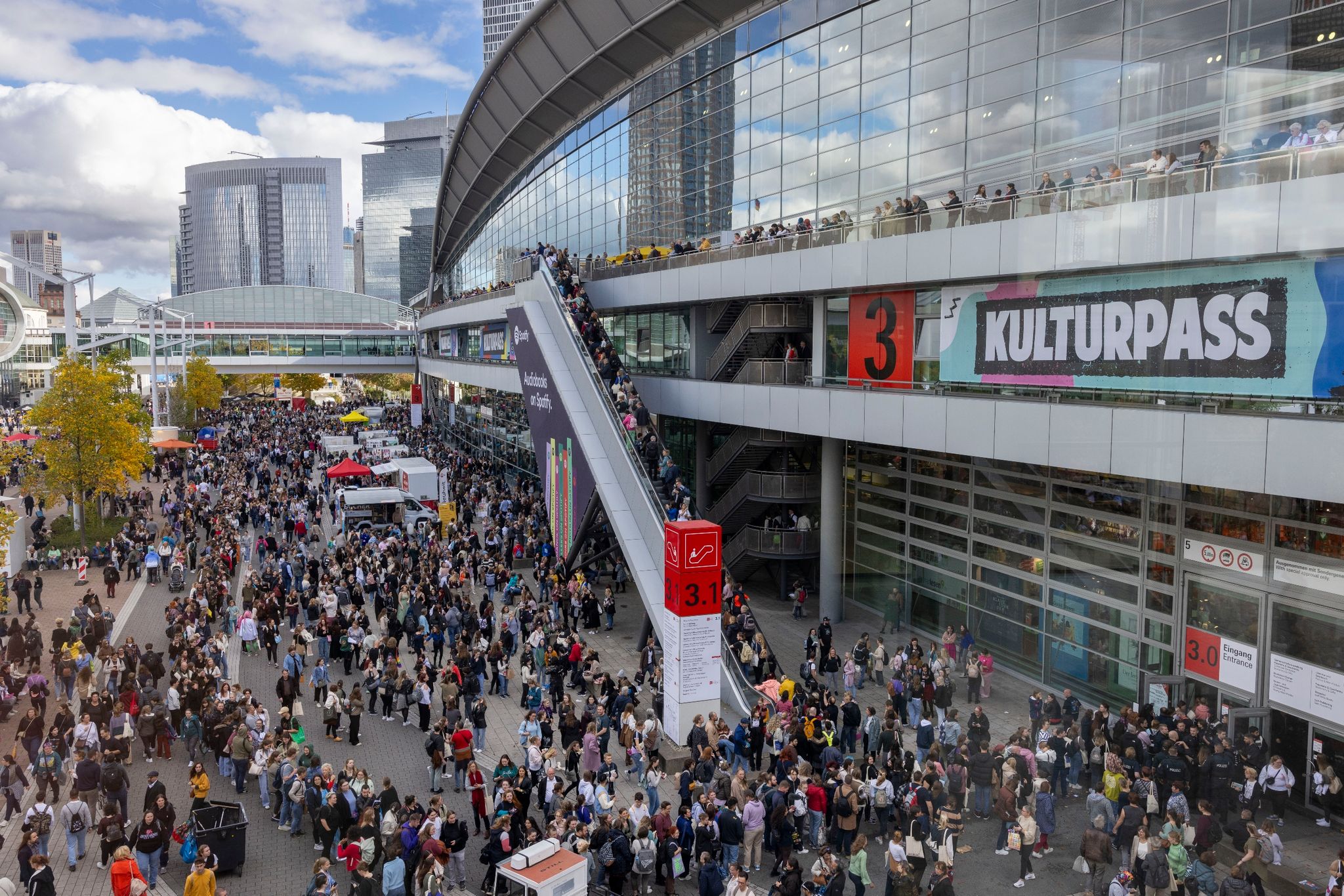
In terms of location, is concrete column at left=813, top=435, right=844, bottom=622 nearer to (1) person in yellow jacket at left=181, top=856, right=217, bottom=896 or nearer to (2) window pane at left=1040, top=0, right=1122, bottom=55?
(2) window pane at left=1040, top=0, right=1122, bottom=55

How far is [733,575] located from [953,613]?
7.30 meters

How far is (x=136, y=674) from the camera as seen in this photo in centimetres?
1694

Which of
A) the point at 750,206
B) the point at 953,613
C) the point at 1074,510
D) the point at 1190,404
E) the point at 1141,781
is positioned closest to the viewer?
the point at 1141,781

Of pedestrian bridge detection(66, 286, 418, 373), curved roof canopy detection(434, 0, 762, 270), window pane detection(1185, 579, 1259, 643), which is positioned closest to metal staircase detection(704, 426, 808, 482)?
window pane detection(1185, 579, 1259, 643)

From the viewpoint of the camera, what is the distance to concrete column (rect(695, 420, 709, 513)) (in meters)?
28.7

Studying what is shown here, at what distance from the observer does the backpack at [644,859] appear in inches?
435

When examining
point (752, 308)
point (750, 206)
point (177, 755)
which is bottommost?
point (177, 755)

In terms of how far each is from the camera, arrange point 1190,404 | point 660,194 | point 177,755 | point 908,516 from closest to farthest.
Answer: point 1190,404 → point 177,755 → point 908,516 → point 660,194

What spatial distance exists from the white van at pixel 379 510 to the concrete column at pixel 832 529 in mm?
13445

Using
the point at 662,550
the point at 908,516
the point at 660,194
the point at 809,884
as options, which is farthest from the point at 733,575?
the point at 809,884

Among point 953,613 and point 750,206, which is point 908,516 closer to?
point 953,613

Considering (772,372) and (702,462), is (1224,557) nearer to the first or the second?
(772,372)

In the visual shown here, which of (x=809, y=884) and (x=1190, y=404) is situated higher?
(x=1190, y=404)

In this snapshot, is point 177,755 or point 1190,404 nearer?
point 1190,404
